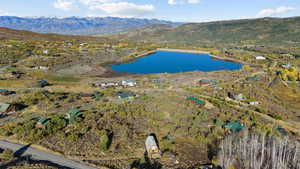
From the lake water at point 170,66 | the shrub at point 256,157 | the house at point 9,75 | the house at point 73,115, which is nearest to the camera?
the shrub at point 256,157

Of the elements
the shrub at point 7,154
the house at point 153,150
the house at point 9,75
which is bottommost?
the house at point 153,150

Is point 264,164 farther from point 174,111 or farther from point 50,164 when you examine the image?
point 50,164

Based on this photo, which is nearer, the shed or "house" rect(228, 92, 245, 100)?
the shed

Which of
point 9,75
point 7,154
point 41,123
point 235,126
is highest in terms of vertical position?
point 9,75

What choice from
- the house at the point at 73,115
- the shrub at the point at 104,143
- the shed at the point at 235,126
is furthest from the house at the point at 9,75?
the shed at the point at 235,126

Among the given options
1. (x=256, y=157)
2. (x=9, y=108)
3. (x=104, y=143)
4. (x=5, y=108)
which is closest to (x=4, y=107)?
(x=5, y=108)

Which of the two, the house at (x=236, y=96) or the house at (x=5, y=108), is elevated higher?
the house at (x=5, y=108)

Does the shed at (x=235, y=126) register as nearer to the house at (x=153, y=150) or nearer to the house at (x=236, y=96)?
the house at (x=153, y=150)

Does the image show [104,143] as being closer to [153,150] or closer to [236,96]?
[153,150]

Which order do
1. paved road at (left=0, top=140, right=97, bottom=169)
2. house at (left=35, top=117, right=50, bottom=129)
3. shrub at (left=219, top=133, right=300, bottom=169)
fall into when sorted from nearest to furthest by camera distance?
1. shrub at (left=219, top=133, right=300, bottom=169)
2. paved road at (left=0, top=140, right=97, bottom=169)
3. house at (left=35, top=117, right=50, bottom=129)

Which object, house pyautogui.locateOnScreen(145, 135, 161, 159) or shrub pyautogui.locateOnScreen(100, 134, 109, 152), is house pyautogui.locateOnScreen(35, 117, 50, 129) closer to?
shrub pyautogui.locateOnScreen(100, 134, 109, 152)

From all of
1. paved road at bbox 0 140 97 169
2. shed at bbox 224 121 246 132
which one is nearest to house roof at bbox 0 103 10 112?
paved road at bbox 0 140 97 169
